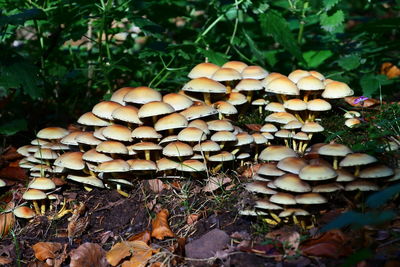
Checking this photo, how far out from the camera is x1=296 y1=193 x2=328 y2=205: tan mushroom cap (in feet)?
9.31

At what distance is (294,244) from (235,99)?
71.1 inches

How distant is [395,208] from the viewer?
3088mm

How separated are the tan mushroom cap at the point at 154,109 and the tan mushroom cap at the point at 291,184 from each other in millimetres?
1233

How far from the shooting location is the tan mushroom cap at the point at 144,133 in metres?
3.75

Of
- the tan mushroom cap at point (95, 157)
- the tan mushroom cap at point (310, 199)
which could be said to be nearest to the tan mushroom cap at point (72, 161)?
the tan mushroom cap at point (95, 157)

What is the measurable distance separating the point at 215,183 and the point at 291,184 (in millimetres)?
980

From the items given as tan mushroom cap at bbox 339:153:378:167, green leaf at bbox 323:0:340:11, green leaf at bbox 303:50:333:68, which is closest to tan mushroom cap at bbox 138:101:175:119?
tan mushroom cap at bbox 339:153:378:167

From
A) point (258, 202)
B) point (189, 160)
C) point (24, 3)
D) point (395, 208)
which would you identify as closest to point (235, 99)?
point (189, 160)

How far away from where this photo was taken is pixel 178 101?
12.9 feet

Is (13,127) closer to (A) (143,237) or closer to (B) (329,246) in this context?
(A) (143,237)

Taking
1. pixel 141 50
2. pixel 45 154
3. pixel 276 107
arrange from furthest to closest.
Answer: pixel 141 50, pixel 45 154, pixel 276 107

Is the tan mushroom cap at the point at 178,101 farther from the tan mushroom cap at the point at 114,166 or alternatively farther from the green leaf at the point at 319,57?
the green leaf at the point at 319,57

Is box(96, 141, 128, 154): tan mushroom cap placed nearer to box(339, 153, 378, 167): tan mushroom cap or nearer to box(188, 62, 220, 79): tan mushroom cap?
box(188, 62, 220, 79): tan mushroom cap

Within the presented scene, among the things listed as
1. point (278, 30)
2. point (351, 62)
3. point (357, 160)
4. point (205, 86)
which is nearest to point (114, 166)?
point (205, 86)
